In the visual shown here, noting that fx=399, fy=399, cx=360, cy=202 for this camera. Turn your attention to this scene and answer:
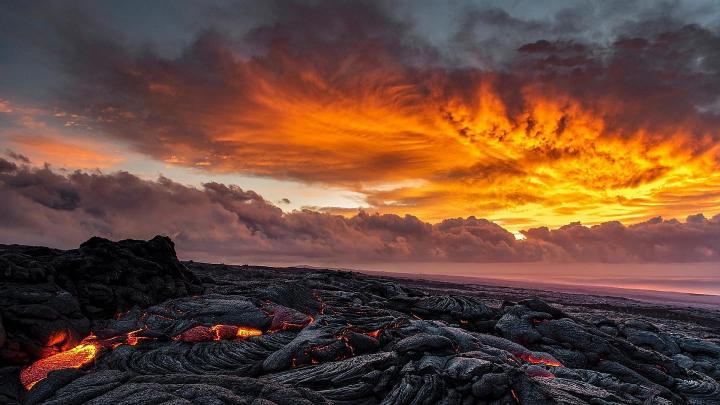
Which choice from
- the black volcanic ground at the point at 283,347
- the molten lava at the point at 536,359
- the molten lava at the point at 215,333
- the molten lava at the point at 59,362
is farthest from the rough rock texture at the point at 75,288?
the molten lava at the point at 536,359

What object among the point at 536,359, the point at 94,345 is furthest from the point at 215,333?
the point at 536,359

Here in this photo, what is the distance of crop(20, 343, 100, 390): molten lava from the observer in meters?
23.2

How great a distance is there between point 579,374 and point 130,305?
118ft

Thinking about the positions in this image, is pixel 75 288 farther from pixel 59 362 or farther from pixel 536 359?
pixel 536 359

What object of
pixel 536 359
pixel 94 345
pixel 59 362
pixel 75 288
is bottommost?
pixel 59 362

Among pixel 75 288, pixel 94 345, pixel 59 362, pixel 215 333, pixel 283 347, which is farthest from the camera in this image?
pixel 75 288

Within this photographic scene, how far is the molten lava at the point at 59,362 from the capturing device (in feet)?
76.2

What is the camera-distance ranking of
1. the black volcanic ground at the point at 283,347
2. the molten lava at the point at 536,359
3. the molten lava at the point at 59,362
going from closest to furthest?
the black volcanic ground at the point at 283,347, the molten lava at the point at 59,362, the molten lava at the point at 536,359

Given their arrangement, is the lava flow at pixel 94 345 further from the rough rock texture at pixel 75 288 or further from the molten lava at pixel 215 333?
the rough rock texture at pixel 75 288

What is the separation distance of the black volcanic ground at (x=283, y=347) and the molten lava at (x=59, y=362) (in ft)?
0.37

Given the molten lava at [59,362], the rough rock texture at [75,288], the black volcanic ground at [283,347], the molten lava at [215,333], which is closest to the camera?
the black volcanic ground at [283,347]

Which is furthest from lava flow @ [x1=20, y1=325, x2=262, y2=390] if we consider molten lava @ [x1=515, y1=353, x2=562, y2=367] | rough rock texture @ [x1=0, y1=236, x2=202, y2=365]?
molten lava @ [x1=515, y1=353, x2=562, y2=367]

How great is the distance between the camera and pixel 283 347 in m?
25.4

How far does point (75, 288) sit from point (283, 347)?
21635 millimetres
